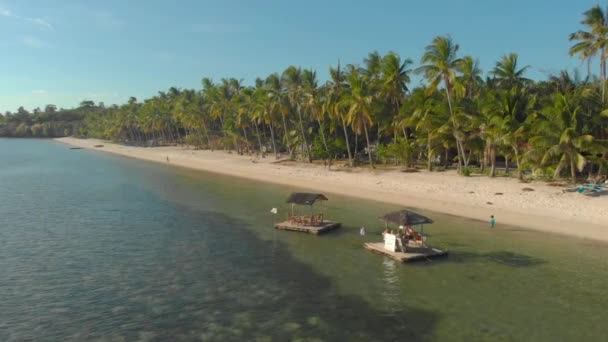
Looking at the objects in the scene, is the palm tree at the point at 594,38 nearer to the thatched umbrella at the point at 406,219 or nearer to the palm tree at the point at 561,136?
the palm tree at the point at 561,136

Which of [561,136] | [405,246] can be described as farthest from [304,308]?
[561,136]

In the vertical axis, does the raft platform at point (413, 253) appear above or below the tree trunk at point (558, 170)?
below

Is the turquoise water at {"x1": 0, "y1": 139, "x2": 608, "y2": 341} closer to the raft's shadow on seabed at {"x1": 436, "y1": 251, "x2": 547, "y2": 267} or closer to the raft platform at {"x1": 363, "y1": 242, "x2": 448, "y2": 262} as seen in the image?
the raft's shadow on seabed at {"x1": 436, "y1": 251, "x2": 547, "y2": 267}

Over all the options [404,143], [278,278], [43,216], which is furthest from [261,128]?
[278,278]

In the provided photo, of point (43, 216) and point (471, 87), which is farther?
point (471, 87)

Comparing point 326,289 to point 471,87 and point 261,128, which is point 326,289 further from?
point 261,128

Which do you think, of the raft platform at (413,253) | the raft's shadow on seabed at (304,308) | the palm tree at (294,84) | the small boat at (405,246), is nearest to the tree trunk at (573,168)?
the small boat at (405,246)
